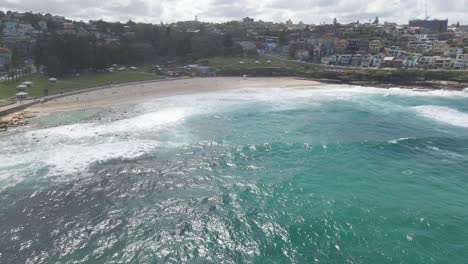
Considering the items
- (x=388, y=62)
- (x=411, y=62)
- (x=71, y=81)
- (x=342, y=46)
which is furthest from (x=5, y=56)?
(x=411, y=62)

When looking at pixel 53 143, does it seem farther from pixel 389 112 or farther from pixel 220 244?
pixel 389 112

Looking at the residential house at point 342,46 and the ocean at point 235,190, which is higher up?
the residential house at point 342,46

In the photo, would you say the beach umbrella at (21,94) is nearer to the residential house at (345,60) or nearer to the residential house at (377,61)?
the residential house at (345,60)

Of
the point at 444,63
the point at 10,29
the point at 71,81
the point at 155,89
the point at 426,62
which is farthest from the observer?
the point at 10,29

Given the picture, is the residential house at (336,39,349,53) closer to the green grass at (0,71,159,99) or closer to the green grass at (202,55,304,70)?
the green grass at (202,55,304,70)

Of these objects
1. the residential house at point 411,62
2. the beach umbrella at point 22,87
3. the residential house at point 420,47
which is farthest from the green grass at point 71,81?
the residential house at point 420,47

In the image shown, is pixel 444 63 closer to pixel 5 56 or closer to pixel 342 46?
pixel 342 46
